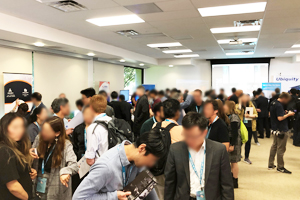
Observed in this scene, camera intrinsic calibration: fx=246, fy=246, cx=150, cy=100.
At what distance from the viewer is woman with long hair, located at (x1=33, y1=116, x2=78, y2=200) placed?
2.19 metres

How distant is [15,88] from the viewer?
5.75 meters

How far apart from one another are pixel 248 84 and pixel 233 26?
295 inches

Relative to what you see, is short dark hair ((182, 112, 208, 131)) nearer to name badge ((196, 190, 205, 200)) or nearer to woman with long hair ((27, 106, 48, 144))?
name badge ((196, 190, 205, 200))

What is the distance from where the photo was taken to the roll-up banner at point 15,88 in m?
5.54

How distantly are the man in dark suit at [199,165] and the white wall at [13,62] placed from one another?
5113 millimetres

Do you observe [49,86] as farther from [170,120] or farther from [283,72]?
[283,72]

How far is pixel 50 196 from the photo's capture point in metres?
2.19

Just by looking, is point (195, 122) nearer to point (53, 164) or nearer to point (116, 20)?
point (53, 164)

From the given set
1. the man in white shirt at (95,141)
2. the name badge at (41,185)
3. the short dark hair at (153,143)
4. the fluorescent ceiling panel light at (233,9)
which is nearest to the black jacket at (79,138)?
the man in white shirt at (95,141)

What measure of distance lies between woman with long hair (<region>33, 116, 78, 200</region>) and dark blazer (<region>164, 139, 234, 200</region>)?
94cm

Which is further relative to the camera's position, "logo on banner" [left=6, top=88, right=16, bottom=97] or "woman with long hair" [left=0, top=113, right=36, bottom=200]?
"logo on banner" [left=6, top=88, right=16, bottom=97]

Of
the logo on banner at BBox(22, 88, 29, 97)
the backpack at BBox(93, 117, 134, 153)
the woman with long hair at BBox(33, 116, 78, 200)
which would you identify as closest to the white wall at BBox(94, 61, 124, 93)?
the logo on banner at BBox(22, 88, 29, 97)

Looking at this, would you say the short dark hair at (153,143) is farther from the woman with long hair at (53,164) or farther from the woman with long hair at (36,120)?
the woman with long hair at (36,120)

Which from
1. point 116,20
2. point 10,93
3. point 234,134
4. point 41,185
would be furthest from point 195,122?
point 10,93
